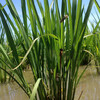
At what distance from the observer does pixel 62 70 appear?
2.30ft

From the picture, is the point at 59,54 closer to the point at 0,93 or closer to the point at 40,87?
the point at 40,87

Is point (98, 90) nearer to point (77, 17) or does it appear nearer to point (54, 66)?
point (54, 66)

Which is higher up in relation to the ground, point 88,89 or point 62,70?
point 62,70

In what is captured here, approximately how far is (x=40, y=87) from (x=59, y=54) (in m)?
0.19

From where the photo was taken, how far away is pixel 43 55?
74cm

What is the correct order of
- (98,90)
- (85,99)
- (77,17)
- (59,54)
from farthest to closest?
1. (98,90)
2. (85,99)
3. (59,54)
4. (77,17)

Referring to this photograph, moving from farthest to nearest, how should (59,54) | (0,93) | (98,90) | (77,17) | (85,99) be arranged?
(0,93)
(98,90)
(85,99)
(59,54)
(77,17)

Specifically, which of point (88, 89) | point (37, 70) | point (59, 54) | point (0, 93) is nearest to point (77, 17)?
point (59, 54)

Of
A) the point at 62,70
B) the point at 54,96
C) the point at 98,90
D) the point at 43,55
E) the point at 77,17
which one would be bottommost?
the point at 98,90

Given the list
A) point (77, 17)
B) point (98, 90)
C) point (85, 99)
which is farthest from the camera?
point (98, 90)

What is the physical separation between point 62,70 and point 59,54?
0.29 feet

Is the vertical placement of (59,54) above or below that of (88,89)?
above

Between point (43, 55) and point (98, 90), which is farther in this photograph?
point (98, 90)

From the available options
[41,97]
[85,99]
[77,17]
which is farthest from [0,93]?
[77,17]
